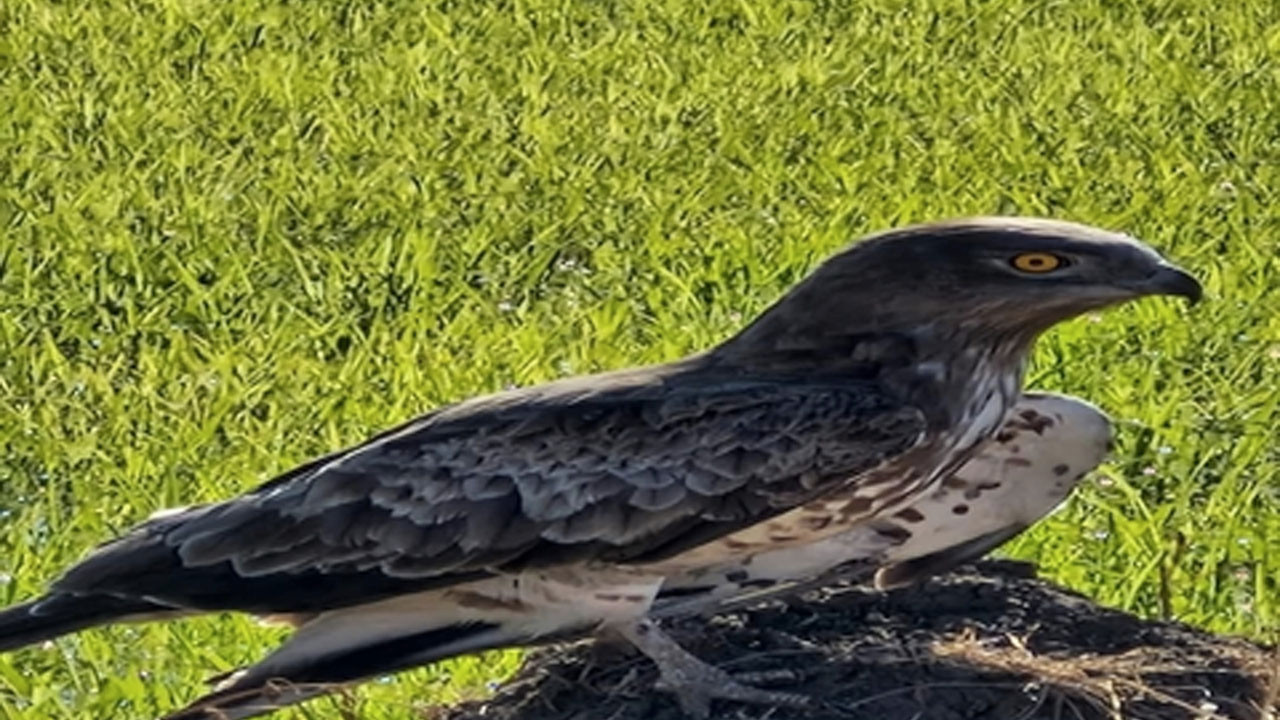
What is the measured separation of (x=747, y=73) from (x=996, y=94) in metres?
1.26

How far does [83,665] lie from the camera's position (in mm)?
6477

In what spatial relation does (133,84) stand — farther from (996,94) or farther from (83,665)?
(83,665)

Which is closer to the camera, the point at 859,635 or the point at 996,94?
the point at 859,635

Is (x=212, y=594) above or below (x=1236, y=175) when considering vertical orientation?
above

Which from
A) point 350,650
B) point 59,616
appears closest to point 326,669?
point 350,650

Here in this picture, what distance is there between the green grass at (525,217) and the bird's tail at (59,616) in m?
0.97

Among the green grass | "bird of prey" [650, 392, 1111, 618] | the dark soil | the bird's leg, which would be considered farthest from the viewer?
the green grass

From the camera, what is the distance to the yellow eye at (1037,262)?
5.20 metres

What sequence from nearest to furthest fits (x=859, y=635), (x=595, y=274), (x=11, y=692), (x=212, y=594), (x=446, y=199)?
1. (x=212, y=594)
2. (x=859, y=635)
3. (x=11, y=692)
4. (x=595, y=274)
5. (x=446, y=199)

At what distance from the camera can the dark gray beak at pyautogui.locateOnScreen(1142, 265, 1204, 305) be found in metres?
5.19

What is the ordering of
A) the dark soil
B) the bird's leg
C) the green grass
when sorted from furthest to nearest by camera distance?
1. the green grass
2. the dark soil
3. the bird's leg

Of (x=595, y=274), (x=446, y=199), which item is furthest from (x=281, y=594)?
(x=446, y=199)

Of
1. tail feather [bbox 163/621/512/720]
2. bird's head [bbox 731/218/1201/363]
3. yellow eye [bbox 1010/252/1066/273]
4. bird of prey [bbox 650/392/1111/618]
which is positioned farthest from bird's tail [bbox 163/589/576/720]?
yellow eye [bbox 1010/252/1066/273]

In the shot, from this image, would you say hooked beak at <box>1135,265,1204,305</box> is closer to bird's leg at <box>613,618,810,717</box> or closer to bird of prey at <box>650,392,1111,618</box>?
bird of prey at <box>650,392,1111,618</box>
